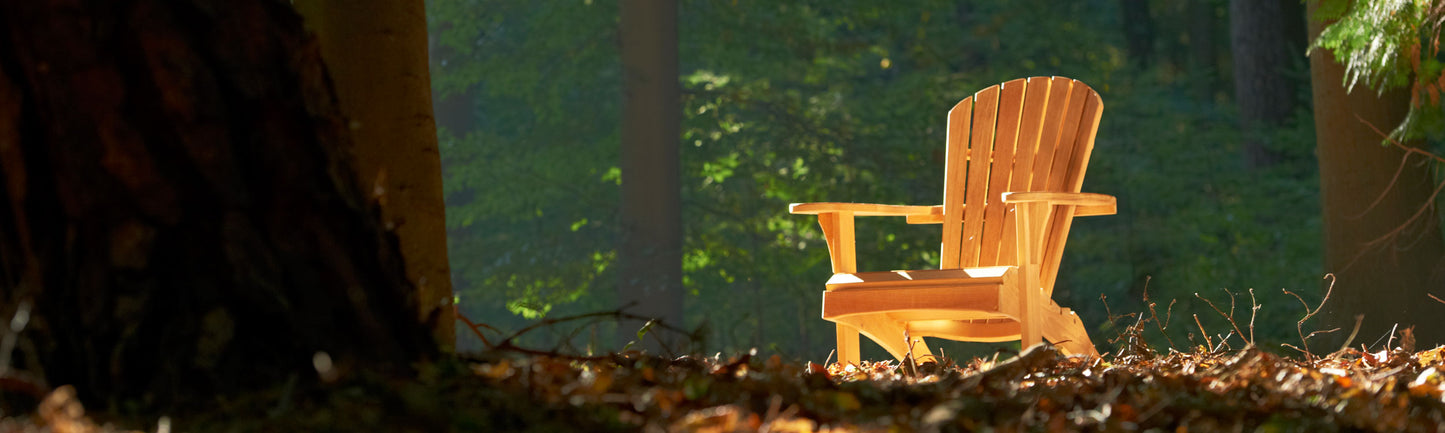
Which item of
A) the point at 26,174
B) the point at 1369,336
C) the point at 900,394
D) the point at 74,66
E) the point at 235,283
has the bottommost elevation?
the point at 1369,336

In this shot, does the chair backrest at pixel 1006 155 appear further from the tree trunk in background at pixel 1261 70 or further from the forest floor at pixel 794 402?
the tree trunk in background at pixel 1261 70

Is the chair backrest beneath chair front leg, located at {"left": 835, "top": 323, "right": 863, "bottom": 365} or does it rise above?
above

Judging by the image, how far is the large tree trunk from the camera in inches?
81.0

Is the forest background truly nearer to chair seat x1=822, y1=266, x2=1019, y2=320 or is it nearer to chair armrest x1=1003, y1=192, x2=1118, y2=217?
chair armrest x1=1003, y1=192, x2=1118, y2=217

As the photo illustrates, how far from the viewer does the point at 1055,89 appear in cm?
389

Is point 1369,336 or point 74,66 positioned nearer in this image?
point 74,66

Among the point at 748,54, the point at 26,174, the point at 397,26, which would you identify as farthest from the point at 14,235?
the point at 748,54

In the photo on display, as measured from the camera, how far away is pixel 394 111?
2.08m

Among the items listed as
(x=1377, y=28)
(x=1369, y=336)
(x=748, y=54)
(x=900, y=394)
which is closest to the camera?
(x=900, y=394)

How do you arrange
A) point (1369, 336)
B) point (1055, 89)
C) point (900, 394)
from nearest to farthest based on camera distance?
point (900, 394)
point (1055, 89)
point (1369, 336)

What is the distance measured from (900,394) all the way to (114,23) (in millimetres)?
997

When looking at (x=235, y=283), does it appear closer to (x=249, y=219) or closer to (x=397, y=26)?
(x=249, y=219)

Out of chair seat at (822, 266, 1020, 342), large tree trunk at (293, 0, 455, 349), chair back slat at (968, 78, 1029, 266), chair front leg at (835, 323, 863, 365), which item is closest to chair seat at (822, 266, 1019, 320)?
chair seat at (822, 266, 1020, 342)

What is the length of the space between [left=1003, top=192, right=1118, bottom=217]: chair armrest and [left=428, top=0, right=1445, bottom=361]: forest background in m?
5.67
